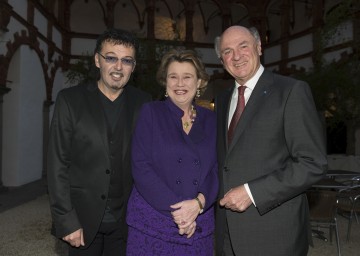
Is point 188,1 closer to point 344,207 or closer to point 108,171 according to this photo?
point 344,207

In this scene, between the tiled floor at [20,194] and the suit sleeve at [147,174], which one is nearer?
the suit sleeve at [147,174]

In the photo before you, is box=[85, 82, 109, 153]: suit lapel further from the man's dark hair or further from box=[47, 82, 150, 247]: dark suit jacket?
the man's dark hair

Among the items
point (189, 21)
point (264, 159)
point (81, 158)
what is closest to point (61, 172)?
point (81, 158)

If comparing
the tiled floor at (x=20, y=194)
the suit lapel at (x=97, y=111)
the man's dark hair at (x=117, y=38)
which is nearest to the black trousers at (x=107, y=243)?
the suit lapel at (x=97, y=111)

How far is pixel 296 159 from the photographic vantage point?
1.88 meters

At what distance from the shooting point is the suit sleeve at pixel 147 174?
6.51 ft

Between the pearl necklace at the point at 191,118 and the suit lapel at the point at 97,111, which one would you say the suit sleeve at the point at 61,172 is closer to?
the suit lapel at the point at 97,111

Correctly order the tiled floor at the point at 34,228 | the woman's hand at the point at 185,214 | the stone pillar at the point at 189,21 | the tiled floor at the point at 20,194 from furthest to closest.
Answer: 1. the stone pillar at the point at 189,21
2. the tiled floor at the point at 20,194
3. the tiled floor at the point at 34,228
4. the woman's hand at the point at 185,214

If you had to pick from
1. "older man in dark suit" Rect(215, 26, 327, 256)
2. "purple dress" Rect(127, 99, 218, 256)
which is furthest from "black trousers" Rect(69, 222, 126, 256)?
"older man in dark suit" Rect(215, 26, 327, 256)

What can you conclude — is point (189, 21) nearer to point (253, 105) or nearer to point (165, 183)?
point (253, 105)

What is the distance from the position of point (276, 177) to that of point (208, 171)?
1.35 ft

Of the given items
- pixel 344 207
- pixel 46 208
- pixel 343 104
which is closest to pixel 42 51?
pixel 46 208

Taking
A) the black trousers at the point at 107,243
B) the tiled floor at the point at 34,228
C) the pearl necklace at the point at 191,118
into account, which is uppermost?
the pearl necklace at the point at 191,118

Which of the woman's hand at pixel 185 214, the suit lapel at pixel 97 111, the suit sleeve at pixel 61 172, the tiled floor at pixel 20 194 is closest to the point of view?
the woman's hand at pixel 185 214
